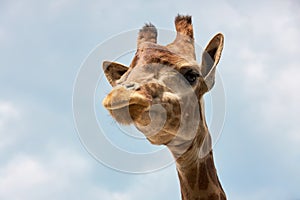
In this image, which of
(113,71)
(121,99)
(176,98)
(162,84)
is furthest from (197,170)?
(121,99)

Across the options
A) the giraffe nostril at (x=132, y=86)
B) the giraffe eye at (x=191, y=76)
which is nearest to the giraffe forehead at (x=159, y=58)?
the giraffe eye at (x=191, y=76)

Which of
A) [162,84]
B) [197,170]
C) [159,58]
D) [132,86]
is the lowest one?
A: [197,170]

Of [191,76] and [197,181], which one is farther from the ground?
[191,76]

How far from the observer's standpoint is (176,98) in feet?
15.9

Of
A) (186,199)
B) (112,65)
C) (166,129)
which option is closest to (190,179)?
(186,199)

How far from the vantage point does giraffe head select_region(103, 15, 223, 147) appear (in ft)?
13.8

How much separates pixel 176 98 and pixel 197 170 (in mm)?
1149

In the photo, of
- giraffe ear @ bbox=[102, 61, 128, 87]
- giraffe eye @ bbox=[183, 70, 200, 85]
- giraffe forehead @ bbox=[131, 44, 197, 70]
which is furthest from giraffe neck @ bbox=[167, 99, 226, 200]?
giraffe ear @ bbox=[102, 61, 128, 87]

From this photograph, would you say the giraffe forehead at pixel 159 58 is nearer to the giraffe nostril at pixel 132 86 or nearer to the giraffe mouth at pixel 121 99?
the giraffe nostril at pixel 132 86

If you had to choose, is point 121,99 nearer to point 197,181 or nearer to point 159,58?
point 159,58

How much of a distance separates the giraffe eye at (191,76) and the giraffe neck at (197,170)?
1.36ft

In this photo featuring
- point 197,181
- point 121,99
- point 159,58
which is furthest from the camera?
point 197,181

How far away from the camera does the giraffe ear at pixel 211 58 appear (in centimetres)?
534

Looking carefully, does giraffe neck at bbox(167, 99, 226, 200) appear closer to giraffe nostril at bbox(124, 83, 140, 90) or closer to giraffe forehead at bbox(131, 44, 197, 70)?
giraffe forehead at bbox(131, 44, 197, 70)
